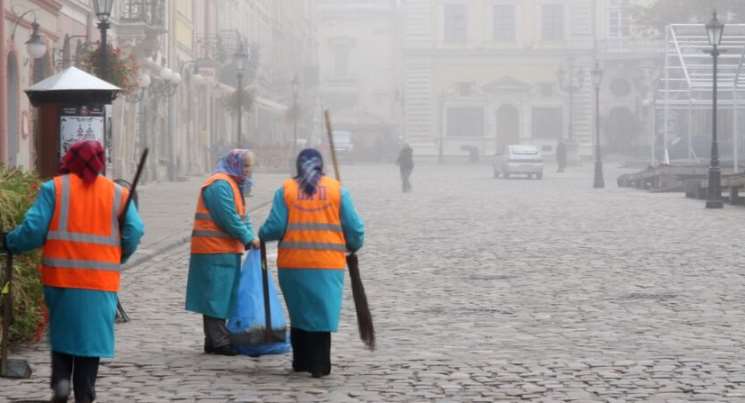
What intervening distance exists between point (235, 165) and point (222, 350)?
1256 millimetres

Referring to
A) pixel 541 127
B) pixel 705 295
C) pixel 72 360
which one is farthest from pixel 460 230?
pixel 541 127

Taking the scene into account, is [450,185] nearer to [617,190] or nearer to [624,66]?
[617,190]

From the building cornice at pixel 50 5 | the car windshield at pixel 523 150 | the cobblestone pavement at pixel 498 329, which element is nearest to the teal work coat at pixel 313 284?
the cobblestone pavement at pixel 498 329

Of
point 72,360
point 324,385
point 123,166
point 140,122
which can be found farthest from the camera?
point 140,122

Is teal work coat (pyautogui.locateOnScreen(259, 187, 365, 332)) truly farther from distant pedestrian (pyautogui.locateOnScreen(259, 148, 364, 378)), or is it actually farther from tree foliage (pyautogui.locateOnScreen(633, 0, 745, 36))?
tree foliage (pyautogui.locateOnScreen(633, 0, 745, 36))

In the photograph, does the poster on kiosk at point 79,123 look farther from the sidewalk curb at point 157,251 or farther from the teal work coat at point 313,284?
the teal work coat at point 313,284

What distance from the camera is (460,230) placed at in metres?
24.2

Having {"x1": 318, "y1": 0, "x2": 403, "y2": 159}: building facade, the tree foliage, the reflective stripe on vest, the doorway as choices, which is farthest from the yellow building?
the reflective stripe on vest

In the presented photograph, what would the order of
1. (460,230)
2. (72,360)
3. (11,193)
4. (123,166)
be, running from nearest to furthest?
(72,360), (11,193), (460,230), (123,166)

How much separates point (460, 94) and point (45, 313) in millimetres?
75938

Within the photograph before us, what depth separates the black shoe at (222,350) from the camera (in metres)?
10.1

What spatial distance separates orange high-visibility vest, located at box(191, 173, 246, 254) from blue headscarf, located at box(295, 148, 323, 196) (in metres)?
1.10

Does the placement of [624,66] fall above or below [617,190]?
above

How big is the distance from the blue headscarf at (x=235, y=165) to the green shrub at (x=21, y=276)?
1.33 meters
